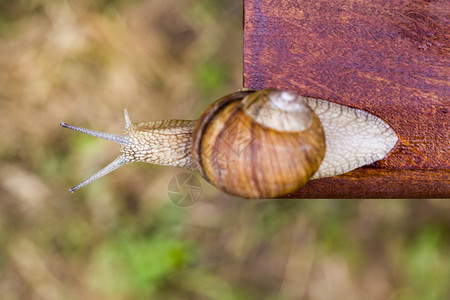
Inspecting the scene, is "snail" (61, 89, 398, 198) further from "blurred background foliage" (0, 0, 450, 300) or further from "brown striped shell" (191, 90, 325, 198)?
"blurred background foliage" (0, 0, 450, 300)

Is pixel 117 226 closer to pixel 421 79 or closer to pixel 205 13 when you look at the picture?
pixel 205 13

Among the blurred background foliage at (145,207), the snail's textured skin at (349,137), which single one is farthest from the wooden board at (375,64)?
the blurred background foliage at (145,207)

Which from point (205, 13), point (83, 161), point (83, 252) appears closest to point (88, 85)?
point (83, 161)

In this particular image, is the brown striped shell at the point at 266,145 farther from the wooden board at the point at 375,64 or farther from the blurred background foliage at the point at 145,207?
the blurred background foliage at the point at 145,207

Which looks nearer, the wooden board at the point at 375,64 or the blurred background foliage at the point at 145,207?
the wooden board at the point at 375,64

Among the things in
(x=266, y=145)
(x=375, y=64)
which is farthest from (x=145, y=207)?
(x=375, y=64)

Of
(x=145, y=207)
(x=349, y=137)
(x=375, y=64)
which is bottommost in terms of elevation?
(x=145, y=207)

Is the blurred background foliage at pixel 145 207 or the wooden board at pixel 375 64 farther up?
the wooden board at pixel 375 64

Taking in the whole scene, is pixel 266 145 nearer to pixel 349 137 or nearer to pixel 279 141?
pixel 279 141
